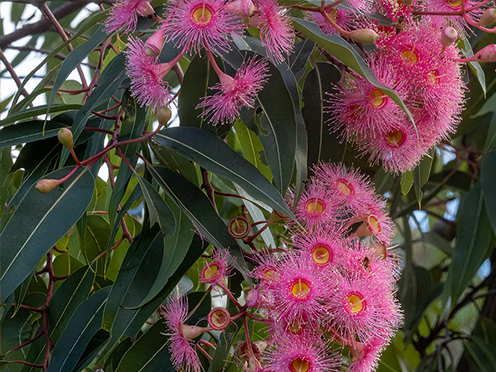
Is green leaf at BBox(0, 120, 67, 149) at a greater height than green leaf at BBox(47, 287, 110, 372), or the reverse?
green leaf at BBox(0, 120, 67, 149)

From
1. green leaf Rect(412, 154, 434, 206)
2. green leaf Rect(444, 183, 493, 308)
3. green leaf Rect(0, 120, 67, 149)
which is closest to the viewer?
green leaf Rect(0, 120, 67, 149)

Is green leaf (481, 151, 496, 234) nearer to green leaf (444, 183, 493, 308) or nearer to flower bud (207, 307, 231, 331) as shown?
green leaf (444, 183, 493, 308)

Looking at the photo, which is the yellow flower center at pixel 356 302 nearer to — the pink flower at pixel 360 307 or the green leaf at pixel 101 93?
the pink flower at pixel 360 307

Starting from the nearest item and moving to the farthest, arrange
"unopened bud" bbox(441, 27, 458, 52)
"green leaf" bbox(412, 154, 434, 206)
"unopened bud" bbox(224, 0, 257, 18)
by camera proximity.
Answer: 1. "unopened bud" bbox(224, 0, 257, 18)
2. "unopened bud" bbox(441, 27, 458, 52)
3. "green leaf" bbox(412, 154, 434, 206)

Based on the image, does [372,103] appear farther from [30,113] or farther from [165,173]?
[30,113]

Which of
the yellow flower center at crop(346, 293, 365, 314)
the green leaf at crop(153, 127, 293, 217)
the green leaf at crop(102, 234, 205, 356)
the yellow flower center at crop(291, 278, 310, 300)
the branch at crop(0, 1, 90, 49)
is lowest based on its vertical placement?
the green leaf at crop(102, 234, 205, 356)

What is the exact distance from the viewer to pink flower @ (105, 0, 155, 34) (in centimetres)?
59

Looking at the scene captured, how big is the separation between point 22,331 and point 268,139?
0.69m

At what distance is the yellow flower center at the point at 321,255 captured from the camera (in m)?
0.62

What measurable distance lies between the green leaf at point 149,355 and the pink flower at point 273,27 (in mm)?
438

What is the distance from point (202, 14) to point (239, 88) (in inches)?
3.9

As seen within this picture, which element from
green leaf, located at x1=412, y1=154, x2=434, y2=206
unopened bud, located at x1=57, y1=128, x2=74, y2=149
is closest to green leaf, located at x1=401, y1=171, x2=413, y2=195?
green leaf, located at x1=412, y1=154, x2=434, y2=206

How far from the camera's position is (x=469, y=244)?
45.1 inches

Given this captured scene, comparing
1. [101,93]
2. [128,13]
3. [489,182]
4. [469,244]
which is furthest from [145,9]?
[469,244]
